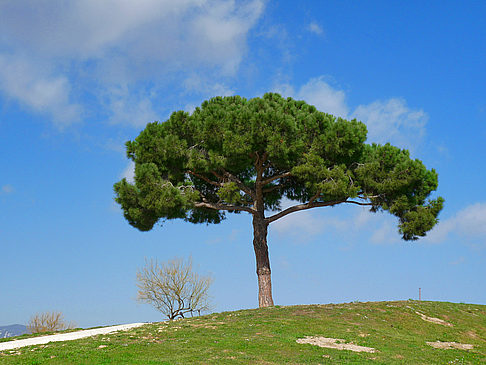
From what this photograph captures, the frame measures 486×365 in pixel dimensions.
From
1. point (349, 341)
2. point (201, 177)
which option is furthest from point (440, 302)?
point (201, 177)

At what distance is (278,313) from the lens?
20.0m

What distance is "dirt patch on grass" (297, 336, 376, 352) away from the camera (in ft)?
49.6

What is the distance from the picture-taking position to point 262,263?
82.2 feet

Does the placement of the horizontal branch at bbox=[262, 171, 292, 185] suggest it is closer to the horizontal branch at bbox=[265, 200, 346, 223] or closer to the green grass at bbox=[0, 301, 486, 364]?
the horizontal branch at bbox=[265, 200, 346, 223]

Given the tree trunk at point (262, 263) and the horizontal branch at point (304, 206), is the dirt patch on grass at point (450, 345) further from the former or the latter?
the horizontal branch at point (304, 206)

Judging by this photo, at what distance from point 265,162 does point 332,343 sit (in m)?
12.2

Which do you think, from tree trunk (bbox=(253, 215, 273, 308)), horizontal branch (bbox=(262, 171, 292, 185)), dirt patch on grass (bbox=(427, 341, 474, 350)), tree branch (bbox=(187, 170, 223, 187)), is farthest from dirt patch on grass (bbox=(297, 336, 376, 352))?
tree branch (bbox=(187, 170, 223, 187))

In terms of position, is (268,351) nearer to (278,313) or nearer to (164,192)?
(278,313)

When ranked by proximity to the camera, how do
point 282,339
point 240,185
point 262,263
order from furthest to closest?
point 240,185 → point 262,263 → point 282,339

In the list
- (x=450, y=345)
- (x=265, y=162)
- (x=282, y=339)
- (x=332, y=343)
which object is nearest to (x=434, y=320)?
(x=450, y=345)

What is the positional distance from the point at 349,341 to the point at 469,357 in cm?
398

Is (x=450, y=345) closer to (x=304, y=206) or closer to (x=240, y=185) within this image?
(x=304, y=206)

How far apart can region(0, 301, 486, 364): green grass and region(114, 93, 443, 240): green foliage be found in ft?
19.2

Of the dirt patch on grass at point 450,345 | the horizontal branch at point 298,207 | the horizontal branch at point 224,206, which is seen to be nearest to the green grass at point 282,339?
the dirt patch on grass at point 450,345
